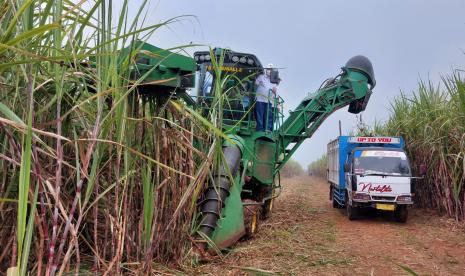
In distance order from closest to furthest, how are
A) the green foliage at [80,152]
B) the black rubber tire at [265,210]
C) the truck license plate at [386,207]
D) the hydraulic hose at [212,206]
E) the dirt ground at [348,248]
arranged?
the green foliage at [80,152]
the hydraulic hose at [212,206]
the dirt ground at [348,248]
the black rubber tire at [265,210]
the truck license plate at [386,207]

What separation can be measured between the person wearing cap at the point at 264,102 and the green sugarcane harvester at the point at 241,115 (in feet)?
0.39

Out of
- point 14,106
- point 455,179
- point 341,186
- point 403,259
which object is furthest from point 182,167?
point 341,186

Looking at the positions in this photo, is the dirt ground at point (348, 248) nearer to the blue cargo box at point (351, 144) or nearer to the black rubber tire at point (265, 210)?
the black rubber tire at point (265, 210)

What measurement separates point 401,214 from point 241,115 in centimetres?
495

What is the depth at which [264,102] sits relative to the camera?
309 inches

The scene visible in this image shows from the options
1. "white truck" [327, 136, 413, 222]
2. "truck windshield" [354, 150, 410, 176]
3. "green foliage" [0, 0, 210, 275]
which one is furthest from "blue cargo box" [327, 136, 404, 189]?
"green foliage" [0, 0, 210, 275]

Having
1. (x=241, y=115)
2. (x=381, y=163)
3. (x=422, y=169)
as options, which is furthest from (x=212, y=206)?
(x=422, y=169)

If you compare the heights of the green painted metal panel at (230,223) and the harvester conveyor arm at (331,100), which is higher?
the harvester conveyor arm at (331,100)

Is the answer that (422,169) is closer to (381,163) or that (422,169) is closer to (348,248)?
(381,163)

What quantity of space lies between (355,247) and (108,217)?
5.23 m

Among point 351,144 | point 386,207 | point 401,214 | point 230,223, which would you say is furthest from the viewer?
point 351,144

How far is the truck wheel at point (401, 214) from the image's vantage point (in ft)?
33.1

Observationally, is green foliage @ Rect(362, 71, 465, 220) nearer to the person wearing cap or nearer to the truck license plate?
the truck license plate

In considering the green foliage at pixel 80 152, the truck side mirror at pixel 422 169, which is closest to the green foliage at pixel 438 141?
the truck side mirror at pixel 422 169
